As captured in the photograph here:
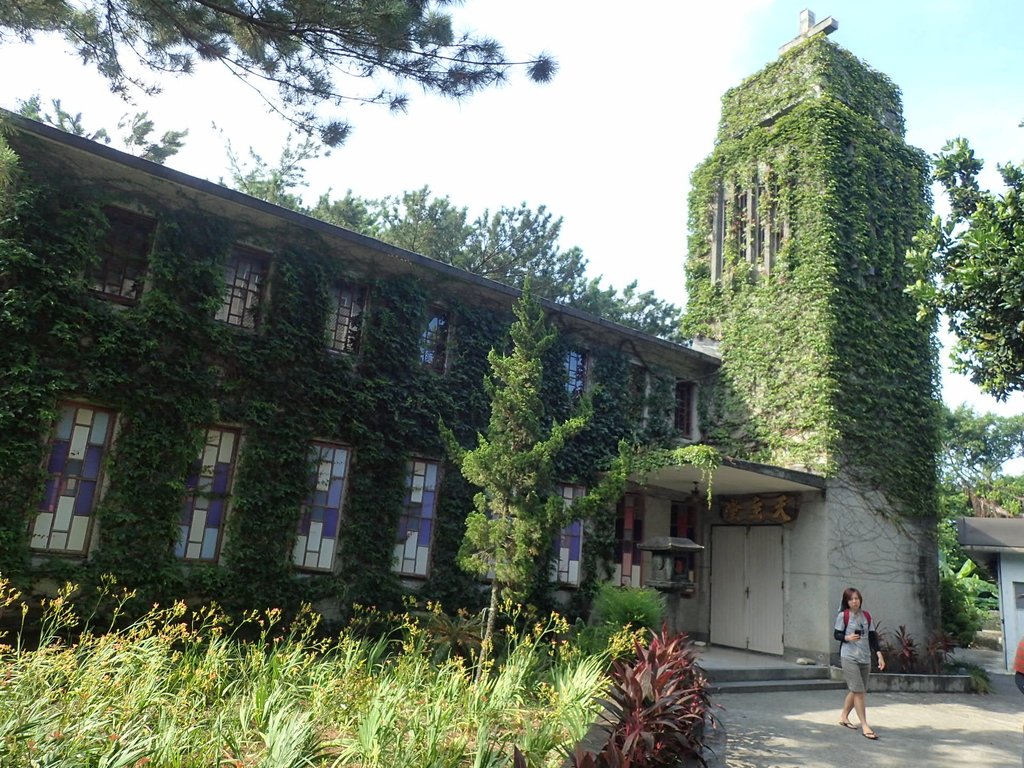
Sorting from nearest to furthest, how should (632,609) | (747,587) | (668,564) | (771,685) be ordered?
(632,609) < (668,564) < (771,685) < (747,587)

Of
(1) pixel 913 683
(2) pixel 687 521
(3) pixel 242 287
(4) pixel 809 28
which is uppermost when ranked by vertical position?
(4) pixel 809 28

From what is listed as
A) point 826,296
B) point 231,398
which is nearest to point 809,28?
point 826,296

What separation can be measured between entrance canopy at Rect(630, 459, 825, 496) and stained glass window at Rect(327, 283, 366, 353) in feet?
17.2

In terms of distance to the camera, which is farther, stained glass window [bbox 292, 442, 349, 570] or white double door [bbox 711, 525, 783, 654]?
white double door [bbox 711, 525, 783, 654]

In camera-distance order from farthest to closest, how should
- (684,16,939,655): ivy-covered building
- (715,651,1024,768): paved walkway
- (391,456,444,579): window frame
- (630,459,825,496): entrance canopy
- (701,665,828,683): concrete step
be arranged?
(684,16,939,655): ivy-covered building
(630,459,825,496): entrance canopy
(391,456,444,579): window frame
(701,665,828,683): concrete step
(715,651,1024,768): paved walkway

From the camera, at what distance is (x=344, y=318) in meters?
11.7

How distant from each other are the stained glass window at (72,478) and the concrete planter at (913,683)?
11970 mm

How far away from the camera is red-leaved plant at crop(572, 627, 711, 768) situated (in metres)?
5.33

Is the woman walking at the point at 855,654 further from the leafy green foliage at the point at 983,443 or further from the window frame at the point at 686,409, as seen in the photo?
the leafy green foliage at the point at 983,443

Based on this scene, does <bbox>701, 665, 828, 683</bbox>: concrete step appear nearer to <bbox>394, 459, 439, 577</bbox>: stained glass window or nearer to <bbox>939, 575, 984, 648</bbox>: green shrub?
<bbox>394, 459, 439, 577</bbox>: stained glass window

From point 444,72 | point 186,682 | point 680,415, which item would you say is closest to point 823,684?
point 680,415

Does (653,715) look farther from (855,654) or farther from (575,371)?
(575,371)

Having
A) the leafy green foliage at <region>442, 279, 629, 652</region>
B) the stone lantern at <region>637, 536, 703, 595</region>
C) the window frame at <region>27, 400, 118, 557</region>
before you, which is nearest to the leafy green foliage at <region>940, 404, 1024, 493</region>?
the stone lantern at <region>637, 536, 703, 595</region>

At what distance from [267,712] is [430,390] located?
7.12 meters
